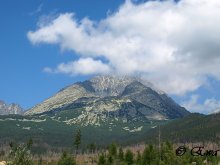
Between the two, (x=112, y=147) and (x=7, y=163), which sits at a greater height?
(x=112, y=147)

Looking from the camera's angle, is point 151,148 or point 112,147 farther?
point 112,147

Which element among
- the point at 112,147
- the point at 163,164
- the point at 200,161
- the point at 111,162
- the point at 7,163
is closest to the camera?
the point at 7,163

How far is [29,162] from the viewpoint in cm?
5494

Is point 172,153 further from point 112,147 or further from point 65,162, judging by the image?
point 112,147

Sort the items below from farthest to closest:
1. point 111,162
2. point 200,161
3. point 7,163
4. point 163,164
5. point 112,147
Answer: point 112,147
point 111,162
point 200,161
point 163,164
point 7,163

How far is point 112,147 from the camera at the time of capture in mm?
179125

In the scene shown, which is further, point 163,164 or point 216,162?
point 216,162

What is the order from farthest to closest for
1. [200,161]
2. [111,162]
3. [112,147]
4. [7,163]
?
1. [112,147]
2. [111,162]
3. [200,161]
4. [7,163]

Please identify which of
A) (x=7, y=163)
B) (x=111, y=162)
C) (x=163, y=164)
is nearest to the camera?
(x=7, y=163)

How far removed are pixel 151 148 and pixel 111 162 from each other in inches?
683

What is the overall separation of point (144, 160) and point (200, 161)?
2214 centimetres

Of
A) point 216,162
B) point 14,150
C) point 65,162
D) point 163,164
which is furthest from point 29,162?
point 216,162

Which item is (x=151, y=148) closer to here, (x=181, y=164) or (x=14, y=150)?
(x=181, y=164)

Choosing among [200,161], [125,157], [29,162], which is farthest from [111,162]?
[29,162]
